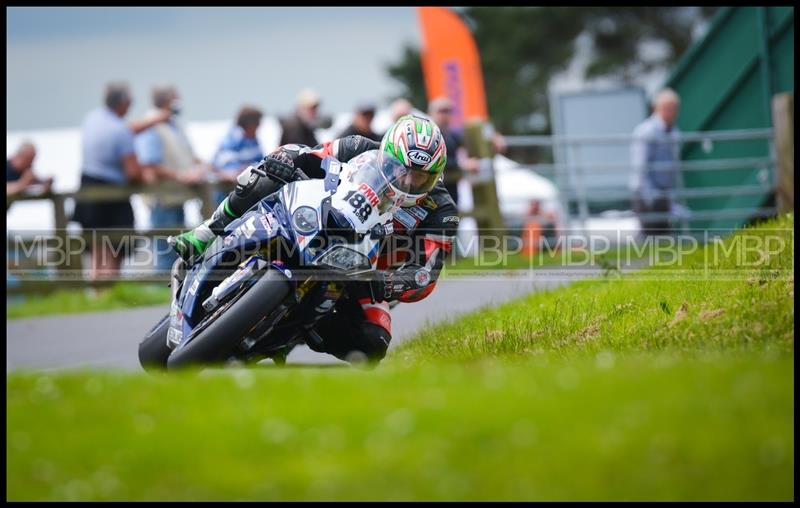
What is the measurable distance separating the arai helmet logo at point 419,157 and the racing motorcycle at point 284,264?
0.21 meters

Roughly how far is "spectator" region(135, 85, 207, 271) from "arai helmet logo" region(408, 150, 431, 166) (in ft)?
26.2

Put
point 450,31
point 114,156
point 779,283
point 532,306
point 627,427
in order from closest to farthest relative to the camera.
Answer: point 627,427, point 779,283, point 532,306, point 114,156, point 450,31

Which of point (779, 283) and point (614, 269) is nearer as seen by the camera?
point (779, 283)

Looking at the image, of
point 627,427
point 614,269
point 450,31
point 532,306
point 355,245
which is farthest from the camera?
point 450,31

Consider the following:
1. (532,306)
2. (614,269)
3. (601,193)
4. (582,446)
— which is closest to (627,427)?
(582,446)

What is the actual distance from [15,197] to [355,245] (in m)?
8.97

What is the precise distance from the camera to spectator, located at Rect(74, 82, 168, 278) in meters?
14.9

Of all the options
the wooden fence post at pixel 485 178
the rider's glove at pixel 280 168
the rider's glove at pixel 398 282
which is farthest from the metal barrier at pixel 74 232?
the rider's glove at pixel 398 282

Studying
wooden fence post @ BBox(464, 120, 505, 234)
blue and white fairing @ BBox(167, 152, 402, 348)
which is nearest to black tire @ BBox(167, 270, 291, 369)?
blue and white fairing @ BBox(167, 152, 402, 348)

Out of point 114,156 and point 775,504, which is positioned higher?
point 114,156

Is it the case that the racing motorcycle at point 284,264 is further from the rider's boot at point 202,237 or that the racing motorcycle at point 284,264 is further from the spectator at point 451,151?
the spectator at point 451,151

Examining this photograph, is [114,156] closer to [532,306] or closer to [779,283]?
[532,306]

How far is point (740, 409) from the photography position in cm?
523

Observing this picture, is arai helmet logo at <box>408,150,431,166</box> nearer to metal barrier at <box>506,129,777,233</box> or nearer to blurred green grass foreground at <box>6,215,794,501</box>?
blurred green grass foreground at <box>6,215,794,501</box>
